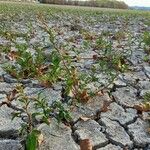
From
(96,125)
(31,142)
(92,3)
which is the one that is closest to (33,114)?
(31,142)

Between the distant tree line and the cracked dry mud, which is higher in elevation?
the cracked dry mud

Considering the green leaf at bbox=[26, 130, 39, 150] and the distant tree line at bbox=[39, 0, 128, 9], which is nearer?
the green leaf at bbox=[26, 130, 39, 150]

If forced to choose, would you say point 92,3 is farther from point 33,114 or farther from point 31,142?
point 31,142

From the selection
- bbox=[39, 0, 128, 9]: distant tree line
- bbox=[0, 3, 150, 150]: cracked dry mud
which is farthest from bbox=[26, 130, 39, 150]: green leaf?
bbox=[39, 0, 128, 9]: distant tree line

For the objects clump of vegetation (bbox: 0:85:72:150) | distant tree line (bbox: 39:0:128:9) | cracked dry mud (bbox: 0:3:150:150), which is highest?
clump of vegetation (bbox: 0:85:72:150)

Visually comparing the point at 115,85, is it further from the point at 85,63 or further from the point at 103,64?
the point at 85,63

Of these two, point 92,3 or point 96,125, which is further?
point 92,3

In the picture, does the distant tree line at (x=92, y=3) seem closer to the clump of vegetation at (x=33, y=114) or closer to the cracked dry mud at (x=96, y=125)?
the cracked dry mud at (x=96, y=125)

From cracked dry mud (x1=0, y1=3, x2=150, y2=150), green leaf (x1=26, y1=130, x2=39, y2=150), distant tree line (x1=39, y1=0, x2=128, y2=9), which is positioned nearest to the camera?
green leaf (x1=26, y1=130, x2=39, y2=150)

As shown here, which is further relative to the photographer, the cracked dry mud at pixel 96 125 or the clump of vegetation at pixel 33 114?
the cracked dry mud at pixel 96 125

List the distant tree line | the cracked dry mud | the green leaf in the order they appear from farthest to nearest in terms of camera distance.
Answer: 1. the distant tree line
2. the cracked dry mud
3. the green leaf

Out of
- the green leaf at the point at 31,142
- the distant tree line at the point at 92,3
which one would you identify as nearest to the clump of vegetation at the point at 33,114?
the green leaf at the point at 31,142

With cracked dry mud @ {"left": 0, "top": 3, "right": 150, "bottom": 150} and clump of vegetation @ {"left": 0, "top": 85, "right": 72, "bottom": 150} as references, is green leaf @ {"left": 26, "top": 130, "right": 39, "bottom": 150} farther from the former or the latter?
cracked dry mud @ {"left": 0, "top": 3, "right": 150, "bottom": 150}

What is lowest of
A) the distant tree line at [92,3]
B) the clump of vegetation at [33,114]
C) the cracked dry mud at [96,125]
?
the distant tree line at [92,3]
